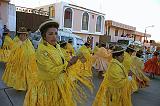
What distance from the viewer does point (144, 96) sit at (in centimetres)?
734

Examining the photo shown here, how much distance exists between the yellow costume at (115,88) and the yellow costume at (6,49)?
20.7 feet

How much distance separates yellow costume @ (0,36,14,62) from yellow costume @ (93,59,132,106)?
630 centimetres

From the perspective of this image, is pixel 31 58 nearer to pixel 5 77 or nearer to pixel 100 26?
pixel 5 77

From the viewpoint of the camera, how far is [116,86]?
4.01 metres

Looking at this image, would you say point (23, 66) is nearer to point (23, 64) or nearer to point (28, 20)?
point (23, 64)

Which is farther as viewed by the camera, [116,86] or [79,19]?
[79,19]

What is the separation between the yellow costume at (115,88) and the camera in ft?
13.0

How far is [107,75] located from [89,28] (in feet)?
84.4

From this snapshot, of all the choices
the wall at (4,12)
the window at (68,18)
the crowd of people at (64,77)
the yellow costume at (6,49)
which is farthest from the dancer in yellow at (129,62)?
the window at (68,18)

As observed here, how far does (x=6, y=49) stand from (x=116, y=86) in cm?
728

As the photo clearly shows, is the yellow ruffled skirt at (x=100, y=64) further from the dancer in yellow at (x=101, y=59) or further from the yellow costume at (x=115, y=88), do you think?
the yellow costume at (x=115, y=88)

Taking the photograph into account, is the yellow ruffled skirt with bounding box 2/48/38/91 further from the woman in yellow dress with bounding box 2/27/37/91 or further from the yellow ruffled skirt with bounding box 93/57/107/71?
the yellow ruffled skirt with bounding box 93/57/107/71

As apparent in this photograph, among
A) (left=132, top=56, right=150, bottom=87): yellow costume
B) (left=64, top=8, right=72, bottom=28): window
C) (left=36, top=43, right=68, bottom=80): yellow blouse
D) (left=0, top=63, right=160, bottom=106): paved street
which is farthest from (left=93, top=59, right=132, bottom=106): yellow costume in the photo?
(left=64, top=8, right=72, bottom=28): window

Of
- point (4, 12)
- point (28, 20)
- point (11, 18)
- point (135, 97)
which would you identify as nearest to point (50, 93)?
point (135, 97)
